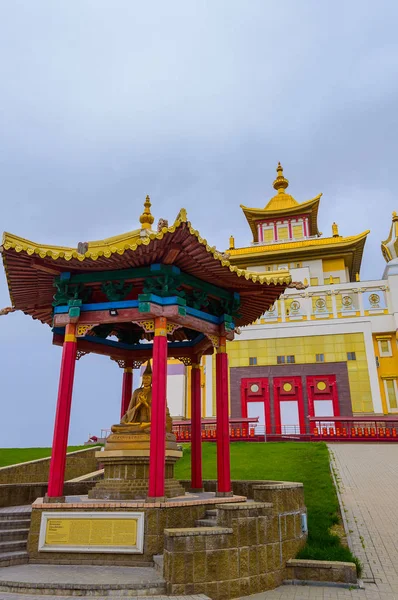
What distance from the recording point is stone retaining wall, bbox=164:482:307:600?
5.90m

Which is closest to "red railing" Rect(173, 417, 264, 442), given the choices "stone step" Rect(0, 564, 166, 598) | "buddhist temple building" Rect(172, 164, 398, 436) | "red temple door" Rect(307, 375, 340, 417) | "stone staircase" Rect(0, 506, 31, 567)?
"buddhist temple building" Rect(172, 164, 398, 436)

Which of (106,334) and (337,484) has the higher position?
(106,334)

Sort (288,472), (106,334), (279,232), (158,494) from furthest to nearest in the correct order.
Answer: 1. (279,232)
2. (288,472)
3. (106,334)
4. (158,494)

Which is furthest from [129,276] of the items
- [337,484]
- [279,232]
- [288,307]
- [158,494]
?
[279,232]

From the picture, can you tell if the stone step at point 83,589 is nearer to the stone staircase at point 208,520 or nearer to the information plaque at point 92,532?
the information plaque at point 92,532

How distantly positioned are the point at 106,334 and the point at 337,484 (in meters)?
7.71

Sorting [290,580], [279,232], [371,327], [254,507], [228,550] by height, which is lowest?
[290,580]

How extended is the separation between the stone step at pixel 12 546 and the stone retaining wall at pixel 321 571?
4342mm

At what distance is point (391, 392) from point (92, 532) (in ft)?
88.2

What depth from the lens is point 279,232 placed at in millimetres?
42094

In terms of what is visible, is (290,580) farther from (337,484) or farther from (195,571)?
(337,484)

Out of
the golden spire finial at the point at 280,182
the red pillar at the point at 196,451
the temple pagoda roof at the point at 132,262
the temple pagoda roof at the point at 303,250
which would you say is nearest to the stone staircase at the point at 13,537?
the red pillar at the point at 196,451

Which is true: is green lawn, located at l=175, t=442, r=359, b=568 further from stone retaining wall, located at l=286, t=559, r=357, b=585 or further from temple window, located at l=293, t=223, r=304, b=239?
temple window, located at l=293, t=223, r=304, b=239

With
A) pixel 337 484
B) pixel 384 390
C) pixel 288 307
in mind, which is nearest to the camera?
pixel 337 484
